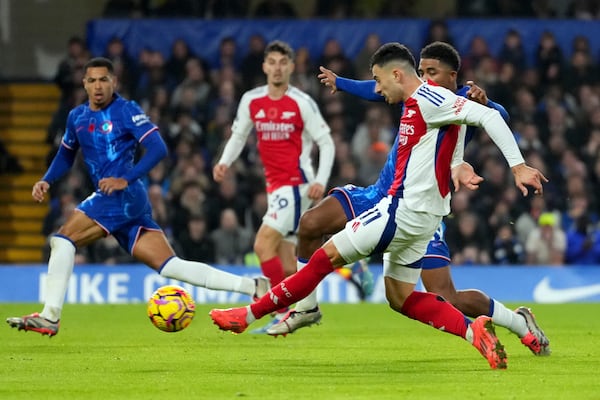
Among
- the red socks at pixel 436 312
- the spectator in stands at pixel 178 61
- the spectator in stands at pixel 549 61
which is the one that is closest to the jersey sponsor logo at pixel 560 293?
the spectator in stands at pixel 549 61

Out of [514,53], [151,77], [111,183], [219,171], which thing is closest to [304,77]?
[151,77]

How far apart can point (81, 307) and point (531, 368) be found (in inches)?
321

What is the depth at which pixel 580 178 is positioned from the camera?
1908cm

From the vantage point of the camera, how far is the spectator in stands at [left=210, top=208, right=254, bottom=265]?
18391 millimetres

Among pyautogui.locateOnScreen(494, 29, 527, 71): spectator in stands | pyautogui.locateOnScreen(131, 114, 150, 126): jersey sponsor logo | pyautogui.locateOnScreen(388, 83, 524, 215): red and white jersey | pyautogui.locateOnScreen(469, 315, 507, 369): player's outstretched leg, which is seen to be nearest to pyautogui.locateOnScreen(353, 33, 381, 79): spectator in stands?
pyautogui.locateOnScreen(494, 29, 527, 71): spectator in stands

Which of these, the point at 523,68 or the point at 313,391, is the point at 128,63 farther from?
the point at 313,391

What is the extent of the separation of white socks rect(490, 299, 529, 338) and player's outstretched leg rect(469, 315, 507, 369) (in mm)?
1055

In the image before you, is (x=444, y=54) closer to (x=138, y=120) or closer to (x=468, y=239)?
(x=138, y=120)

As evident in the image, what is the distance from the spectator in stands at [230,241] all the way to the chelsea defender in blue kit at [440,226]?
8615mm

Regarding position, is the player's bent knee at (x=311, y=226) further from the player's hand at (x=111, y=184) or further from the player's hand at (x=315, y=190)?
the player's hand at (x=315, y=190)

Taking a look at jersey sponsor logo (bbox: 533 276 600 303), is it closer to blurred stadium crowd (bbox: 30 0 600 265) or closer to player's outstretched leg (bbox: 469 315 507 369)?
blurred stadium crowd (bbox: 30 0 600 265)

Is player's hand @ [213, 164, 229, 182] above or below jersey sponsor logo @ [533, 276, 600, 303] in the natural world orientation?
above

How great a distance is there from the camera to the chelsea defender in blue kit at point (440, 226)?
9.24 m

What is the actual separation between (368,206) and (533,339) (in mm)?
1419
